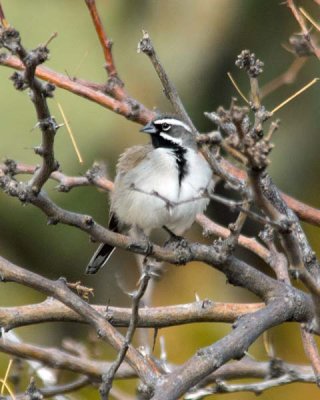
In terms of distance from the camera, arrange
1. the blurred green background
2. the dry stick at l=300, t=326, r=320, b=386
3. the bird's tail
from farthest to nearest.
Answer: the blurred green background, the bird's tail, the dry stick at l=300, t=326, r=320, b=386

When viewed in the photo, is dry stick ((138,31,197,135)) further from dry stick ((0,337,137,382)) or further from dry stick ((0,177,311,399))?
dry stick ((0,337,137,382))

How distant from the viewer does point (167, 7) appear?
1017 centimetres

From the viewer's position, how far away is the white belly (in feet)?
14.5

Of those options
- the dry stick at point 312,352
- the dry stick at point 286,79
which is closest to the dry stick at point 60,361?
the dry stick at point 312,352

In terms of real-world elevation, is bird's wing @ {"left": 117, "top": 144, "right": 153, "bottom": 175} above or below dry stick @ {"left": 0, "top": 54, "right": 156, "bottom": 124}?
above

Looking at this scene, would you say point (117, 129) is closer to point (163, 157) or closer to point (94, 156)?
point (94, 156)

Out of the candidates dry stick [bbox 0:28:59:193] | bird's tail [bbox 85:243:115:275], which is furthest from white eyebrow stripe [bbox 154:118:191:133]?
dry stick [bbox 0:28:59:193]

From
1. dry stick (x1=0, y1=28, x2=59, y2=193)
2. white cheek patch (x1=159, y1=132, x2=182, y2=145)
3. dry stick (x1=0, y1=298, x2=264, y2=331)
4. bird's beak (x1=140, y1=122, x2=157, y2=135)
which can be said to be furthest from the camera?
white cheek patch (x1=159, y1=132, x2=182, y2=145)

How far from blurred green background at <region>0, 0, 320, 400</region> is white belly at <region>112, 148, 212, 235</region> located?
10.4 feet

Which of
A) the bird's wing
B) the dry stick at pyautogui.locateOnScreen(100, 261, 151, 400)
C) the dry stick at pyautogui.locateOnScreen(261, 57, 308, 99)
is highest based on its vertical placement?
the dry stick at pyautogui.locateOnScreen(261, 57, 308, 99)

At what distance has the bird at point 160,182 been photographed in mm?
4453

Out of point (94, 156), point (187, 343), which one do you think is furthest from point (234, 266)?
point (94, 156)

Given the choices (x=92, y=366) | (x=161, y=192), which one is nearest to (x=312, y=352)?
(x=92, y=366)

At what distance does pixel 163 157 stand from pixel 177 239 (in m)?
0.42
